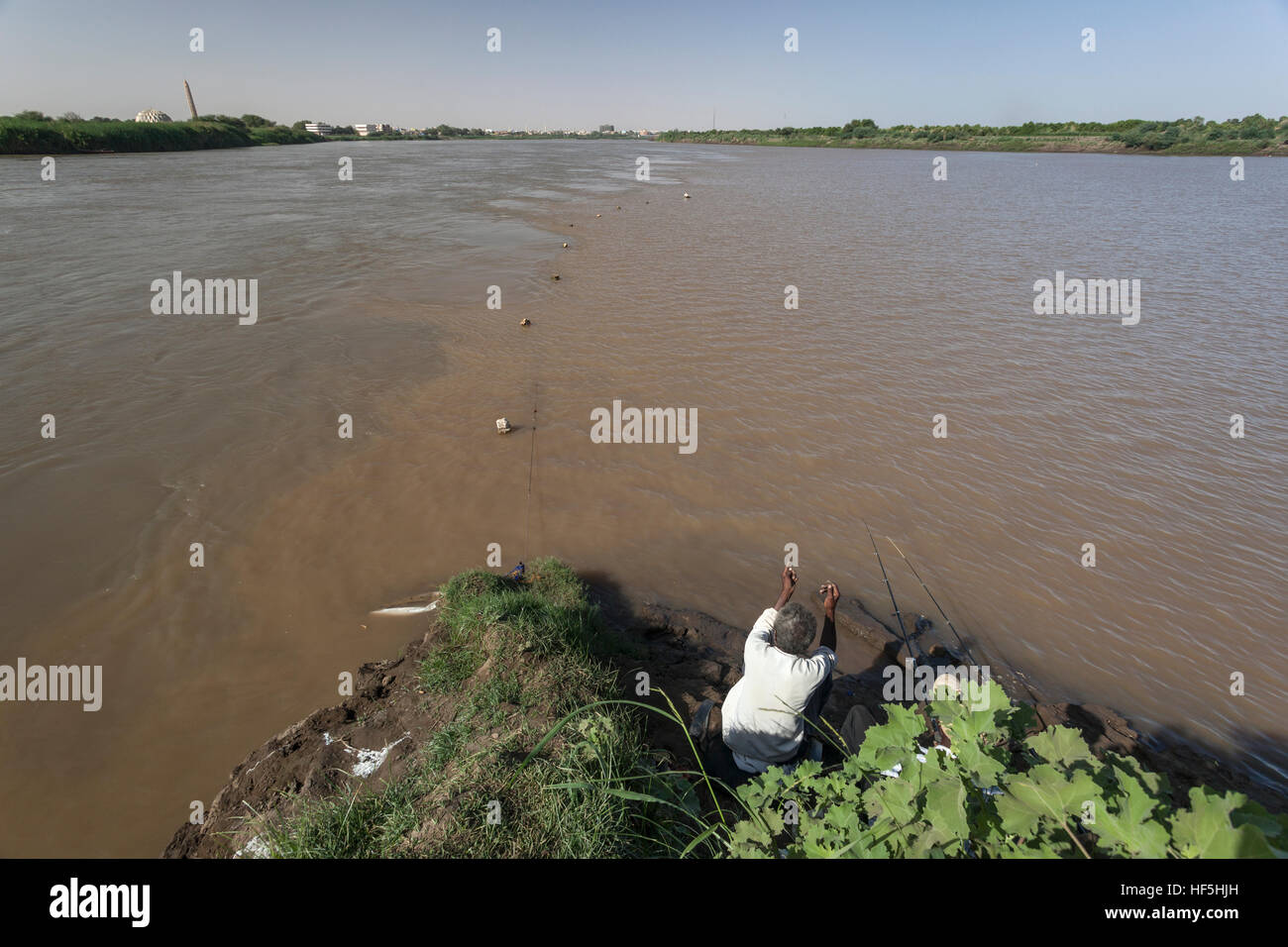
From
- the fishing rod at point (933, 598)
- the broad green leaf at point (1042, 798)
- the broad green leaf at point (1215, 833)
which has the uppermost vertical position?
the broad green leaf at point (1215, 833)

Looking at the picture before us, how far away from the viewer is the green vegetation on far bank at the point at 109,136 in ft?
122

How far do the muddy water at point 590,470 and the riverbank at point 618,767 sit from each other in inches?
22.5

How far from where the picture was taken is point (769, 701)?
3.10 m

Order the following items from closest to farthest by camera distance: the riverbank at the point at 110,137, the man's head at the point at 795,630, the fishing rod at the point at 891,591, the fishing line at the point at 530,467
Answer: the man's head at the point at 795,630 → the fishing rod at the point at 891,591 → the fishing line at the point at 530,467 → the riverbank at the point at 110,137

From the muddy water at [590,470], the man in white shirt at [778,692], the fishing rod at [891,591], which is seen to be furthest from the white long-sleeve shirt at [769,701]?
the muddy water at [590,470]

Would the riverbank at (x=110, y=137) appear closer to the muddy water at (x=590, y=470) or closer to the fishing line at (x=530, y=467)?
the muddy water at (x=590, y=470)

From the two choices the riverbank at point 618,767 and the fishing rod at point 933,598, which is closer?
the riverbank at point 618,767

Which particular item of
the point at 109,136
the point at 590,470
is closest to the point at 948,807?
the point at 590,470

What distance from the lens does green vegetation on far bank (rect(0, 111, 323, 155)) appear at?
1465 inches

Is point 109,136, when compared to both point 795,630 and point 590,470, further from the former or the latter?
point 795,630

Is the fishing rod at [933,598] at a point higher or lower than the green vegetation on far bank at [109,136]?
lower

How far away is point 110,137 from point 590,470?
5928 cm
